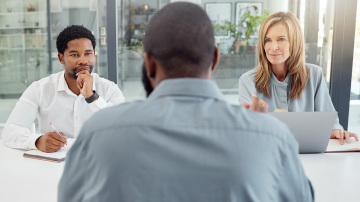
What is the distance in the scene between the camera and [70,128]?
2.42 meters

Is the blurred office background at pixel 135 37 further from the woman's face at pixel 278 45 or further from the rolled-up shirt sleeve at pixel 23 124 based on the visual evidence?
the rolled-up shirt sleeve at pixel 23 124

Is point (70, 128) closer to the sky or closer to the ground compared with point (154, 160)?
closer to the ground

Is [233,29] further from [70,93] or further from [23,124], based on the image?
[23,124]

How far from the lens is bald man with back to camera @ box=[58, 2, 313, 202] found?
779mm

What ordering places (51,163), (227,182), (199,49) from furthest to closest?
(51,163) → (199,49) → (227,182)

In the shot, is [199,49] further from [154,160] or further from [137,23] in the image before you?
[137,23]

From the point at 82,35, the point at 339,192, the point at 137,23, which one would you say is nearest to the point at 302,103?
the point at 339,192

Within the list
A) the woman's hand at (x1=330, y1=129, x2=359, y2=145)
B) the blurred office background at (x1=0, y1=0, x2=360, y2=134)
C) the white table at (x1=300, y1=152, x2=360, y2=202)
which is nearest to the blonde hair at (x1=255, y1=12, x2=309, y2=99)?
the woman's hand at (x1=330, y1=129, x2=359, y2=145)

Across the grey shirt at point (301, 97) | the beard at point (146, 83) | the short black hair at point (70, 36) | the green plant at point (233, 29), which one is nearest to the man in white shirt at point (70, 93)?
the short black hair at point (70, 36)

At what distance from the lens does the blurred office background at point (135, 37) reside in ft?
12.6

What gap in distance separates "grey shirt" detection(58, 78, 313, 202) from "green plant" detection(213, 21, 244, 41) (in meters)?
3.17

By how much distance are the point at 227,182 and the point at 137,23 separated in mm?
3307

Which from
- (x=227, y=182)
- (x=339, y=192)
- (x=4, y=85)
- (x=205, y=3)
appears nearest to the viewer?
(x=227, y=182)

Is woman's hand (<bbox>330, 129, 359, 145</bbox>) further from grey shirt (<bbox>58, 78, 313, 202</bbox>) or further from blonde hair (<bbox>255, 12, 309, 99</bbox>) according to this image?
grey shirt (<bbox>58, 78, 313, 202</bbox>)
